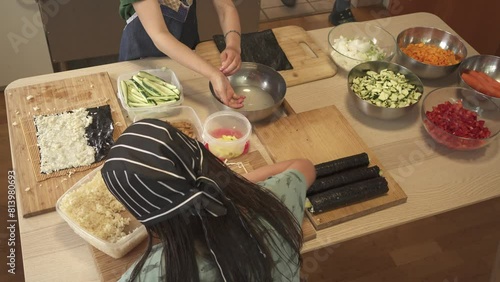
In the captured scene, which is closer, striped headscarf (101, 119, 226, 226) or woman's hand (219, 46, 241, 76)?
striped headscarf (101, 119, 226, 226)

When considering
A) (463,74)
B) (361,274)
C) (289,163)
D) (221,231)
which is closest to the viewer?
(221,231)

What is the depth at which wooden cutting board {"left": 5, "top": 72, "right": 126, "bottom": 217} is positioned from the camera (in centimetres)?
129

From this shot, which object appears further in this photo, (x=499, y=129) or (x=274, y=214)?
(x=499, y=129)

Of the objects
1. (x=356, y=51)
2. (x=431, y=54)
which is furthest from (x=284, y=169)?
(x=431, y=54)

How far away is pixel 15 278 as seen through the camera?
1957 mm

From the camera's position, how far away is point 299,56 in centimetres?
185

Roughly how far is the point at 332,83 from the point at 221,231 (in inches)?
40.2

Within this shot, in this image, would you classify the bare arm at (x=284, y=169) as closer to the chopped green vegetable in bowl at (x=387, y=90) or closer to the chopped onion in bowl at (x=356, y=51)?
the chopped green vegetable in bowl at (x=387, y=90)

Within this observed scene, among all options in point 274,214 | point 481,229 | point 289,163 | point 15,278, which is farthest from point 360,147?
point 15,278

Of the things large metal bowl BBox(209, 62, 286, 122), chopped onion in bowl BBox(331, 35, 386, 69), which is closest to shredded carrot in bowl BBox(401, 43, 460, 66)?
chopped onion in bowl BBox(331, 35, 386, 69)

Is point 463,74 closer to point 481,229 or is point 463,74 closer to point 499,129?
point 499,129

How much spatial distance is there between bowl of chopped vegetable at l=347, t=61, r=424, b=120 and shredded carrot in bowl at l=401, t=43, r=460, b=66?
0.12 metres

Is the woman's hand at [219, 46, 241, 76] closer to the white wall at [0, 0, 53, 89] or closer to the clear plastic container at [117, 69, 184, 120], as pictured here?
the clear plastic container at [117, 69, 184, 120]

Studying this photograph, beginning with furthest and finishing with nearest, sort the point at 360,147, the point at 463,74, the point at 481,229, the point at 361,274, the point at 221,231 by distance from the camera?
the point at 481,229, the point at 361,274, the point at 463,74, the point at 360,147, the point at 221,231
